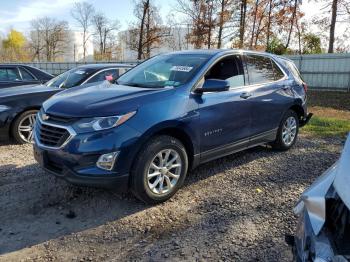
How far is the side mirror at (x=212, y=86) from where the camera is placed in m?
4.38

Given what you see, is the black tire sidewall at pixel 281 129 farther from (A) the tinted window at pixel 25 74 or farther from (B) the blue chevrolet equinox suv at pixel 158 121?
(A) the tinted window at pixel 25 74

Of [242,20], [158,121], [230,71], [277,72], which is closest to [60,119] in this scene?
[158,121]

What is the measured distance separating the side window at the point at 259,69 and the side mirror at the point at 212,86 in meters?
0.95

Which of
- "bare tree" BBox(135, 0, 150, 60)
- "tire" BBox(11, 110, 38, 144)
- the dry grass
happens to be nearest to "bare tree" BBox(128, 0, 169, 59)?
"bare tree" BBox(135, 0, 150, 60)

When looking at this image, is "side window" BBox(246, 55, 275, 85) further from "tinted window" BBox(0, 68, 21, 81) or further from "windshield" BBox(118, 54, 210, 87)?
"tinted window" BBox(0, 68, 21, 81)

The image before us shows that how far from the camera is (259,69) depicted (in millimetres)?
5562

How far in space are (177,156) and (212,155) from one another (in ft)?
2.14

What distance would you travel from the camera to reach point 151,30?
31141 mm

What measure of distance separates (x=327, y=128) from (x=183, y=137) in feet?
19.0

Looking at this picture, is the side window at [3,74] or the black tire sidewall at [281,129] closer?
the black tire sidewall at [281,129]

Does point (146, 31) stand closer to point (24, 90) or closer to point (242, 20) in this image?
point (242, 20)

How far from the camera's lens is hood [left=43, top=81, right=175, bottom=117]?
3.74 metres

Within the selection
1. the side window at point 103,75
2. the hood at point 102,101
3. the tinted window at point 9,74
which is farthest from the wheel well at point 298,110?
the tinted window at point 9,74

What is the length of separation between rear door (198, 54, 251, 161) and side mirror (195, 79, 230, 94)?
81 millimetres
